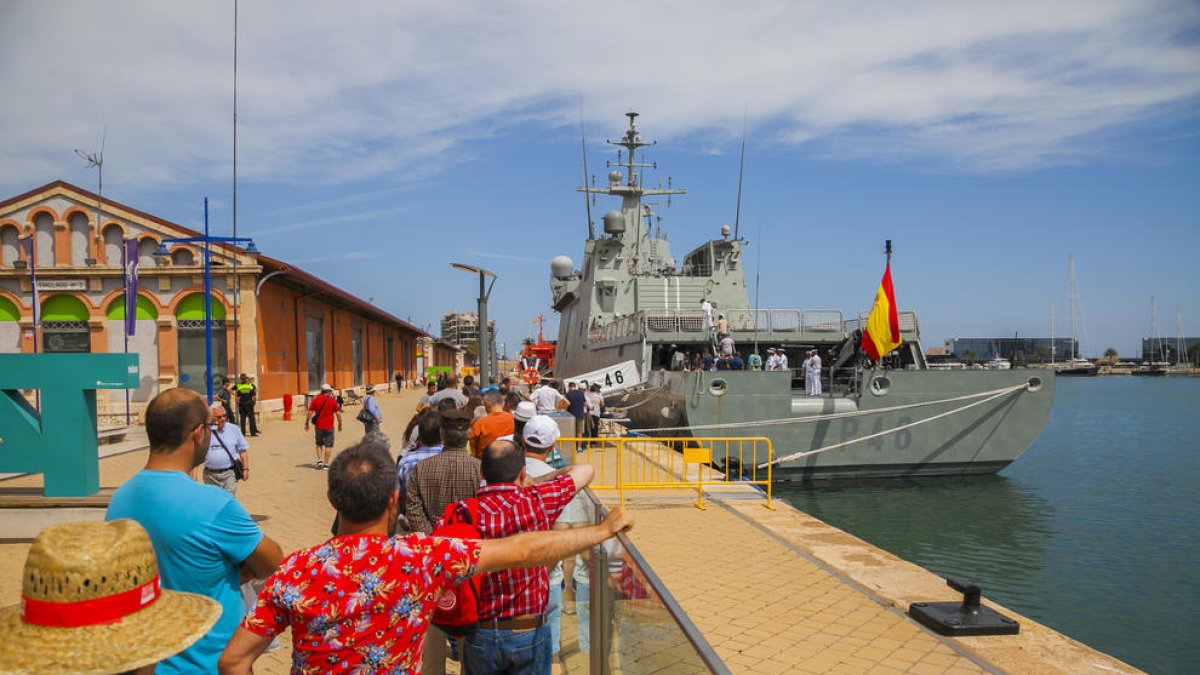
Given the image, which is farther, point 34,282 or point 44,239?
point 44,239

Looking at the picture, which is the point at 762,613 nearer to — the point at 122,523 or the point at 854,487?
the point at 122,523

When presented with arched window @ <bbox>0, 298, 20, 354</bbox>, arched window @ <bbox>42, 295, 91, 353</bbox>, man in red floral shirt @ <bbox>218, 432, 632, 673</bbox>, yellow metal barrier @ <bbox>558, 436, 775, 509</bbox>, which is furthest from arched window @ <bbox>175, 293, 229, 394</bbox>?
man in red floral shirt @ <bbox>218, 432, 632, 673</bbox>

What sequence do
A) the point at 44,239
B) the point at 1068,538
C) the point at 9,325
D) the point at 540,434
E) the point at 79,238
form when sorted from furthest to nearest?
the point at 79,238 → the point at 44,239 → the point at 9,325 → the point at 1068,538 → the point at 540,434

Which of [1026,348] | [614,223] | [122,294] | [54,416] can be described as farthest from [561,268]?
[1026,348]

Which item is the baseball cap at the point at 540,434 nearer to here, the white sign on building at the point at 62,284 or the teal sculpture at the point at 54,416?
the teal sculpture at the point at 54,416

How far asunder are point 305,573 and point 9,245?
2868 cm

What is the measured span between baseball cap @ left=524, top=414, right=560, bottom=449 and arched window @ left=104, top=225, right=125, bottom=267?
2518 cm

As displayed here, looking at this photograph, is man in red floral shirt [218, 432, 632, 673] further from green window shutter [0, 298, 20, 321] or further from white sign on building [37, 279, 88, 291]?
green window shutter [0, 298, 20, 321]

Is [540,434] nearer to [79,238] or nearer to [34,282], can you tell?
[34,282]

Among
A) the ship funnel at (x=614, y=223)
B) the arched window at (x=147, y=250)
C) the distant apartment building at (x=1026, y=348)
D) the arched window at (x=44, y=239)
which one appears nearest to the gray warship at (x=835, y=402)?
the ship funnel at (x=614, y=223)

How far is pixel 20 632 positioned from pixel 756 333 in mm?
18640

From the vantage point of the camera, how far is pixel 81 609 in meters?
1.63

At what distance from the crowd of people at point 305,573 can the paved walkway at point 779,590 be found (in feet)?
2.61

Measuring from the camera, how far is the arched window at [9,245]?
24219mm
